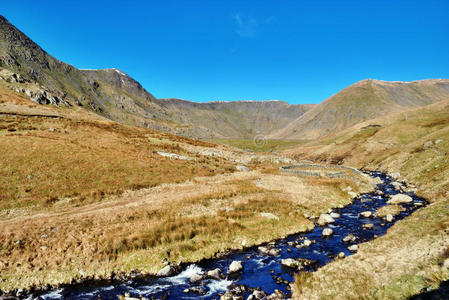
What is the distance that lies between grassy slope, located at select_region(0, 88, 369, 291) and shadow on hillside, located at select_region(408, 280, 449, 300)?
45.7 ft

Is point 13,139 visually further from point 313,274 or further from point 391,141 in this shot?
point 391,141

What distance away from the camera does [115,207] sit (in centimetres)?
2952

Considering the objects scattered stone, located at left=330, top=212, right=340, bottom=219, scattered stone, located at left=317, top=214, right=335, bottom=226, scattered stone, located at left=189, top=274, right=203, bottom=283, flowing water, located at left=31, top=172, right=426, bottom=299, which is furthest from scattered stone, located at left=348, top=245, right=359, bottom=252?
scattered stone, located at left=189, top=274, right=203, bottom=283

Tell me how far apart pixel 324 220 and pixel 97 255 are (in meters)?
24.4

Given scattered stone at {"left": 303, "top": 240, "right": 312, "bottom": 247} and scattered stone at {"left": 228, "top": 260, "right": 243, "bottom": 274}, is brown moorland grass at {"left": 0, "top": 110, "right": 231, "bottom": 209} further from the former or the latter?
scattered stone at {"left": 303, "top": 240, "right": 312, "bottom": 247}

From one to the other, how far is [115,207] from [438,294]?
97.0 feet

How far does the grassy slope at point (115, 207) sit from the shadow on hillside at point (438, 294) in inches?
548

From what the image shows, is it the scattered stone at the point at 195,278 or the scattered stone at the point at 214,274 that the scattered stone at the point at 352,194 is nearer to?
the scattered stone at the point at 214,274

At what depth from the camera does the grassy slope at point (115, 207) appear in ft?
61.0

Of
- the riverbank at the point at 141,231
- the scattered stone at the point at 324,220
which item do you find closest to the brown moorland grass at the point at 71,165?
the riverbank at the point at 141,231

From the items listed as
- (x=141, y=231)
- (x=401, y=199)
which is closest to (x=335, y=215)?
(x=401, y=199)

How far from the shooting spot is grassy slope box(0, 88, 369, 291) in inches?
731

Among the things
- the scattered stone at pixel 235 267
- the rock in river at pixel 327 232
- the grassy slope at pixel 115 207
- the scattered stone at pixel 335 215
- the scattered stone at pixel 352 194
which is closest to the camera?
the scattered stone at pixel 235 267

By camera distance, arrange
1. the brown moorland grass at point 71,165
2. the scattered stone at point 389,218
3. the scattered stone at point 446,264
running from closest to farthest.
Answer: the scattered stone at point 446,264
the scattered stone at point 389,218
the brown moorland grass at point 71,165
